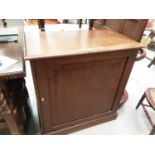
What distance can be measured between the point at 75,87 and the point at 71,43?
34 centimetres

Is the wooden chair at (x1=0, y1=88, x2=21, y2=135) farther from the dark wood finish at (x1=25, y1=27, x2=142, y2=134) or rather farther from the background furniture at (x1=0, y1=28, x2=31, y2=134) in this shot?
the dark wood finish at (x1=25, y1=27, x2=142, y2=134)

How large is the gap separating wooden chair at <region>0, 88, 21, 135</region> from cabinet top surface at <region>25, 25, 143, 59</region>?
1.16ft

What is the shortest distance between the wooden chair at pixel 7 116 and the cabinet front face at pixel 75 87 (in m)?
0.21

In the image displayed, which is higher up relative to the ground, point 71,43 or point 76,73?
point 71,43

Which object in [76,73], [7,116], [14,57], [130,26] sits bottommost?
[7,116]

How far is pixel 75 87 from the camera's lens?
116cm

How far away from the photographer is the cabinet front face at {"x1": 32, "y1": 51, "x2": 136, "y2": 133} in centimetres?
99

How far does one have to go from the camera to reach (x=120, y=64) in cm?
119

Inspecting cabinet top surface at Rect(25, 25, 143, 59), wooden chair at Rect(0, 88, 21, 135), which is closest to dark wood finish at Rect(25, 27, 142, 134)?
cabinet top surface at Rect(25, 25, 143, 59)

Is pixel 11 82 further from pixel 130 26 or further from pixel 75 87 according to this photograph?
pixel 130 26

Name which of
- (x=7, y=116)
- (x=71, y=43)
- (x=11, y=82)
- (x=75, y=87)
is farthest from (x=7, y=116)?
(x=71, y=43)

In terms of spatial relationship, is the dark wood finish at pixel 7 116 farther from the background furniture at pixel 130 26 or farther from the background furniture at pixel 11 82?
the background furniture at pixel 130 26
